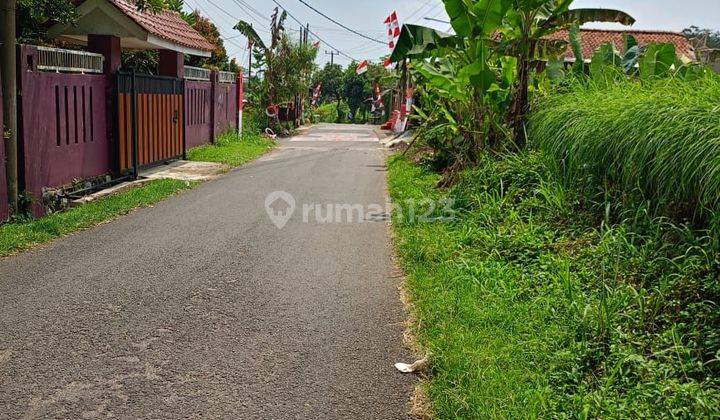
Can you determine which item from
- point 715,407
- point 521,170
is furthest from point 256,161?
point 715,407

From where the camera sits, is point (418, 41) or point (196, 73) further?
point (196, 73)

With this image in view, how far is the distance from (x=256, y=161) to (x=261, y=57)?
1423cm

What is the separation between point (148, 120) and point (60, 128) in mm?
3555

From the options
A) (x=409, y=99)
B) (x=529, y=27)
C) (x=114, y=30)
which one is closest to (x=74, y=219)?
(x=114, y=30)

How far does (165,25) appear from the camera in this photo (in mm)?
16203

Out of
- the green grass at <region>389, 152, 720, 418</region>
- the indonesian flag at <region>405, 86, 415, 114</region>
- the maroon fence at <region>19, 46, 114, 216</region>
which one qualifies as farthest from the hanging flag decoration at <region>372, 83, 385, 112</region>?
the green grass at <region>389, 152, 720, 418</region>

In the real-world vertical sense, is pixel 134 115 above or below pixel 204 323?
above

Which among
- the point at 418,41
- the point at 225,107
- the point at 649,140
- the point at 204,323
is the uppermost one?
the point at 418,41

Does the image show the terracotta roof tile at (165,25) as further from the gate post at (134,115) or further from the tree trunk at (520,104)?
the tree trunk at (520,104)

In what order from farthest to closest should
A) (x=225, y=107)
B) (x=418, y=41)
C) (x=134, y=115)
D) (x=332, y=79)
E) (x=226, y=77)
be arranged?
(x=332, y=79) < (x=226, y=77) < (x=225, y=107) < (x=134, y=115) < (x=418, y=41)

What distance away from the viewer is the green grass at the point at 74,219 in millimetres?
7668

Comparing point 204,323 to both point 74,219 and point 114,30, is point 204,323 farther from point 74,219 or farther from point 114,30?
point 114,30

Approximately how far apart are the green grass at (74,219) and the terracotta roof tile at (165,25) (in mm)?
3658

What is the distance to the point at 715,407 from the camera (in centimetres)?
338
